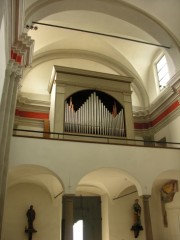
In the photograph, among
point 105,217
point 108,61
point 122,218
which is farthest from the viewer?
point 108,61

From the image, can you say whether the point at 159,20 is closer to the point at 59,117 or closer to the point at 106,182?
the point at 59,117

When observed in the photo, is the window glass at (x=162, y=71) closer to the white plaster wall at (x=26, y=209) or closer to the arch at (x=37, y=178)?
the arch at (x=37, y=178)

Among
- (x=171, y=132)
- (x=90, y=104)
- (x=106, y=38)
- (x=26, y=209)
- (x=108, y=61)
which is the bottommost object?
(x=26, y=209)

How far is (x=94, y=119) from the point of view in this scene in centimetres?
1002

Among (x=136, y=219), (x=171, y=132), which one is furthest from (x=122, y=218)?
(x=171, y=132)

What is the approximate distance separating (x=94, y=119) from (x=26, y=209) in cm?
397

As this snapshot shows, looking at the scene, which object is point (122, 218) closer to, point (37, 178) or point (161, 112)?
point (37, 178)

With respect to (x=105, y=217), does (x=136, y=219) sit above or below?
below

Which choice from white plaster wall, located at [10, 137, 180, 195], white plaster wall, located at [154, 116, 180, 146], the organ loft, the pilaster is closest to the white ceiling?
white plaster wall, located at [10, 137, 180, 195]

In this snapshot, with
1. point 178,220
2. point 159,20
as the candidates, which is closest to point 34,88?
point 159,20

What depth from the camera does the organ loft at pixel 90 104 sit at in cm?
968

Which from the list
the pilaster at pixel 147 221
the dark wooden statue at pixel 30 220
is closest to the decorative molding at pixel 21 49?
the dark wooden statue at pixel 30 220

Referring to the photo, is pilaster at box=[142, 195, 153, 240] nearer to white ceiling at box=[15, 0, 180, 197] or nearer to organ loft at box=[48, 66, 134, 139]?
white ceiling at box=[15, 0, 180, 197]

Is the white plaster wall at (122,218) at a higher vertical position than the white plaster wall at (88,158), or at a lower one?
lower
